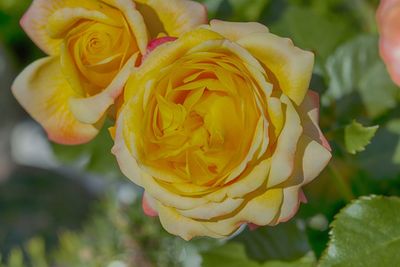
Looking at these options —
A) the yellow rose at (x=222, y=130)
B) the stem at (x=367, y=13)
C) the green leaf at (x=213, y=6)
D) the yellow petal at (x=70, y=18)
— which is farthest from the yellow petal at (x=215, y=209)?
the stem at (x=367, y=13)

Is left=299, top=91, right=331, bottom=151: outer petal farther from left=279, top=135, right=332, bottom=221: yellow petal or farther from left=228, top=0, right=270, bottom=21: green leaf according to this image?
left=228, top=0, right=270, bottom=21: green leaf

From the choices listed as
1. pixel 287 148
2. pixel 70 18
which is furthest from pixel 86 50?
pixel 287 148

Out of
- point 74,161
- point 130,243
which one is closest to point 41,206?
point 74,161

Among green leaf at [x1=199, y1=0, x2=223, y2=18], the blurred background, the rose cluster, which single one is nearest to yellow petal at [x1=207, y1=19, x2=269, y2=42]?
the rose cluster

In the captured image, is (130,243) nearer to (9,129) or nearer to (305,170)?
(305,170)

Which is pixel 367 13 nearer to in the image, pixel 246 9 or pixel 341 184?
pixel 246 9

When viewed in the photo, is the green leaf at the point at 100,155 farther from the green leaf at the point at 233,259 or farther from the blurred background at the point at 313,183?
the green leaf at the point at 233,259
